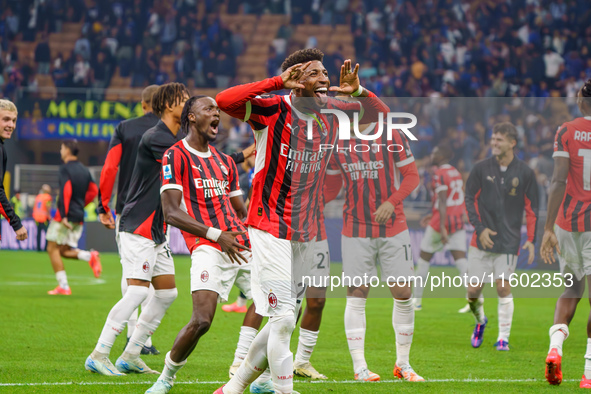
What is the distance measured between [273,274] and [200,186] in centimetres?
115

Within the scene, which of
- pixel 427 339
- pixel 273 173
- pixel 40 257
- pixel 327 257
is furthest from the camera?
pixel 40 257

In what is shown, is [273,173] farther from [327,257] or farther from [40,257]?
[40,257]

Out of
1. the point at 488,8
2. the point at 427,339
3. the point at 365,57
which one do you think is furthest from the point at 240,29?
the point at 427,339

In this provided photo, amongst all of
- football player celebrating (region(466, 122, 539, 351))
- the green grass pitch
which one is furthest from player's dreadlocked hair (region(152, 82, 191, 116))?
football player celebrating (region(466, 122, 539, 351))

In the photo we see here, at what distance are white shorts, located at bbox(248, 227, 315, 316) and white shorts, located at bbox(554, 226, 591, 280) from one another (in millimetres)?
2333

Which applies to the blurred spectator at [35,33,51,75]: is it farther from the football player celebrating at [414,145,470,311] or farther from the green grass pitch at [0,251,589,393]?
the football player celebrating at [414,145,470,311]

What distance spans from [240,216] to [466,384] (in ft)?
7.31

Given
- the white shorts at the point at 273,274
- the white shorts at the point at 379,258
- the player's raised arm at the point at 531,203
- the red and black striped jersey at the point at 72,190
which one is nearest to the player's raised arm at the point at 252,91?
the white shorts at the point at 273,274

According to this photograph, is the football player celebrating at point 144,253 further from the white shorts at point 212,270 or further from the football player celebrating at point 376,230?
the football player celebrating at point 376,230

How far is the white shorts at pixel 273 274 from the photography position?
15.5ft

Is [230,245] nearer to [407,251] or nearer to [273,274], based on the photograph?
[273,274]

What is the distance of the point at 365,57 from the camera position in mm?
25453

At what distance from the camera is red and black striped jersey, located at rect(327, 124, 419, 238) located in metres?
6.31

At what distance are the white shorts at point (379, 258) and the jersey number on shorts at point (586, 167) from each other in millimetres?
1451
